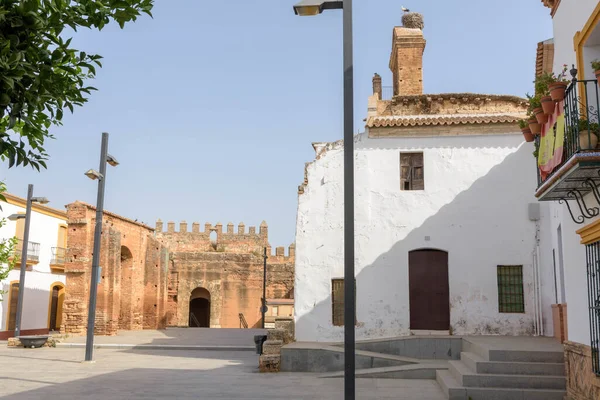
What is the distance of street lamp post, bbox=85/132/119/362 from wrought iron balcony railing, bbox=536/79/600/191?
11.6m

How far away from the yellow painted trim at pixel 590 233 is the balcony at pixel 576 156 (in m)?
0.12

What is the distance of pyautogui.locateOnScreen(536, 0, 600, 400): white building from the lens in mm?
7055

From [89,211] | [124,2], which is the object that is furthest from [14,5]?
[89,211]

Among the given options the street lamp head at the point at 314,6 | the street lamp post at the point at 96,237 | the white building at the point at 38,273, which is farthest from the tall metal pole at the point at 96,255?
the white building at the point at 38,273

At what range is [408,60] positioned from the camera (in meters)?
23.2

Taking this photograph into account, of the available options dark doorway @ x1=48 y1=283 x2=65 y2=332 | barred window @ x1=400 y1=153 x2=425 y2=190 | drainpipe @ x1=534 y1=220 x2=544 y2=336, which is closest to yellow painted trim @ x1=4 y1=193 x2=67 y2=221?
dark doorway @ x1=48 y1=283 x2=65 y2=332

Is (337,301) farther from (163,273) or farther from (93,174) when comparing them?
(163,273)

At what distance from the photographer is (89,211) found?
26078mm

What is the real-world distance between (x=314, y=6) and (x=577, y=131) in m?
3.33

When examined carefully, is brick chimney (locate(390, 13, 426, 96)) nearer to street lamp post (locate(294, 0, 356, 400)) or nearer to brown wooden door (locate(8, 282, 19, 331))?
street lamp post (locate(294, 0, 356, 400))

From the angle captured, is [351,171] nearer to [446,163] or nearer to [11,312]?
[446,163]

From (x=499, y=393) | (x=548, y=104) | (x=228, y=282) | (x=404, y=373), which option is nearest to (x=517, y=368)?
(x=499, y=393)

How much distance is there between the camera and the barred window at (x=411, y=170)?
17.2 m

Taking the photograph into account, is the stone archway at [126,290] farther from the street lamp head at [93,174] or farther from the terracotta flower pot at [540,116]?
the terracotta flower pot at [540,116]
